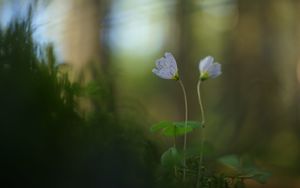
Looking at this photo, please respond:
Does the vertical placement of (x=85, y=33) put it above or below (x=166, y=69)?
above

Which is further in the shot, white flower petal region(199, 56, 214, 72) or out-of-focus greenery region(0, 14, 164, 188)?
white flower petal region(199, 56, 214, 72)

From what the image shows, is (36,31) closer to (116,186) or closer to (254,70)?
(116,186)

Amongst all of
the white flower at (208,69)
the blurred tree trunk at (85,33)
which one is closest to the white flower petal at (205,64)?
the white flower at (208,69)

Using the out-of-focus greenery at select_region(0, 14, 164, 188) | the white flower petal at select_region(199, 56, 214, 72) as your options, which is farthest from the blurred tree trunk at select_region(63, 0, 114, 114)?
the out-of-focus greenery at select_region(0, 14, 164, 188)

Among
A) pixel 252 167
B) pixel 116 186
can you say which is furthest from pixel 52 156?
pixel 252 167

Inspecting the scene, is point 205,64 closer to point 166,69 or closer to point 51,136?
point 166,69

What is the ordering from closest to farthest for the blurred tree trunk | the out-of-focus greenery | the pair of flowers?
1. the out-of-focus greenery
2. the pair of flowers
3. the blurred tree trunk

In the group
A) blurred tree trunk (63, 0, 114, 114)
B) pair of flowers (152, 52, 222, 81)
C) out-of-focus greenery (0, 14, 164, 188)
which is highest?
blurred tree trunk (63, 0, 114, 114)

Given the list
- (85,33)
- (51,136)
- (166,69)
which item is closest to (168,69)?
(166,69)

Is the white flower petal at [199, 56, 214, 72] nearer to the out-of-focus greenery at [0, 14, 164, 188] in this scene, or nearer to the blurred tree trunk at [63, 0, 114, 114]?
the out-of-focus greenery at [0, 14, 164, 188]
